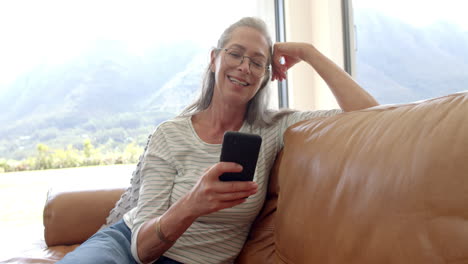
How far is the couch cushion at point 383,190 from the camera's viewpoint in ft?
2.00

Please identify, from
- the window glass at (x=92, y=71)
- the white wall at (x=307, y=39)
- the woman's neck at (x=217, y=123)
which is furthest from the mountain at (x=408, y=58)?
the window glass at (x=92, y=71)

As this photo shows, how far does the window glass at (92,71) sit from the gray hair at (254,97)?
1.46 meters

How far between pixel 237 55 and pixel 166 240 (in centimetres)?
59

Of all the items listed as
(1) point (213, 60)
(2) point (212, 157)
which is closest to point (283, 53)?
(1) point (213, 60)

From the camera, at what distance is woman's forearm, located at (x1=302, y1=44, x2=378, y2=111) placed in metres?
1.17

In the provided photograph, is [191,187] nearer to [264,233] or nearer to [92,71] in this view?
[264,233]

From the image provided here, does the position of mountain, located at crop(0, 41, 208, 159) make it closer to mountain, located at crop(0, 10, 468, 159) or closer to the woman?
mountain, located at crop(0, 10, 468, 159)

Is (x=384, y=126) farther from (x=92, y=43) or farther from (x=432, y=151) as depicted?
(x=92, y=43)

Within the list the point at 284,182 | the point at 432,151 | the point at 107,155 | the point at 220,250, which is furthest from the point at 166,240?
the point at 107,155

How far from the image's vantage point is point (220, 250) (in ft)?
3.80

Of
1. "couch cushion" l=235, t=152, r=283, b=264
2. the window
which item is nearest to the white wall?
the window

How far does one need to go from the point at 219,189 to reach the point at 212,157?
12.4 inches

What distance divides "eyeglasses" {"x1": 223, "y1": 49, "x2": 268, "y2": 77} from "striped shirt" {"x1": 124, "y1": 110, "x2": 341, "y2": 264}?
17 cm

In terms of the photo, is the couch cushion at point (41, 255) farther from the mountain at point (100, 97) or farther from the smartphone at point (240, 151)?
the mountain at point (100, 97)
